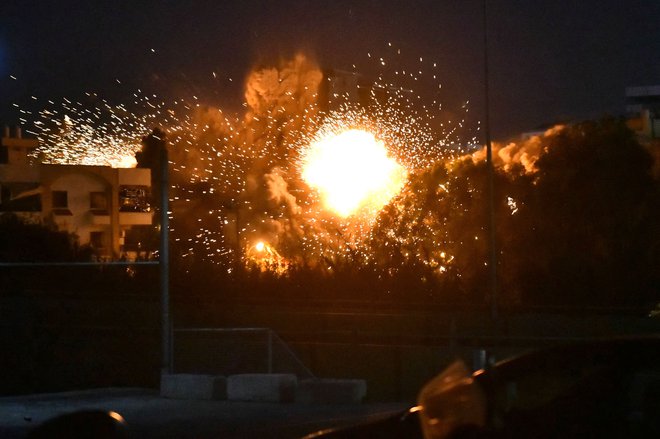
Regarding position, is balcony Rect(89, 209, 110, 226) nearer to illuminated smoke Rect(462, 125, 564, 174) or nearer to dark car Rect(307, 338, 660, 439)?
illuminated smoke Rect(462, 125, 564, 174)

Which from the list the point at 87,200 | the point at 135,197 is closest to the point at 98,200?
the point at 87,200

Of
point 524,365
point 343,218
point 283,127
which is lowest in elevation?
point 524,365

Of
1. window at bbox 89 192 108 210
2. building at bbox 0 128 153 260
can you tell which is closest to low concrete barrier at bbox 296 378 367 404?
building at bbox 0 128 153 260

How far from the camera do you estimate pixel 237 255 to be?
53844 millimetres

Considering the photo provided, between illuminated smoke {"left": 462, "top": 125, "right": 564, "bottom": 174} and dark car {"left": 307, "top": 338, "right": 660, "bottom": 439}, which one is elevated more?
illuminated smoke {"left": 462, "top": 125, "right": 564, "bottom": 174}

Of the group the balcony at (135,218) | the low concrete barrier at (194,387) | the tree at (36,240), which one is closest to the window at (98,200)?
the balcony at (135,218)

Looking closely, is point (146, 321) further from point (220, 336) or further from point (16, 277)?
point (16, 277)

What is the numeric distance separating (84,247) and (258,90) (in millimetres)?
10892

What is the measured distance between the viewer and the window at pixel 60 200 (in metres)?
47.8

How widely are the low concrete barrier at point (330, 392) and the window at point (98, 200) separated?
2944 centimetres

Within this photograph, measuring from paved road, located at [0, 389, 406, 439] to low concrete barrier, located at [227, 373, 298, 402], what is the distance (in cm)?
35

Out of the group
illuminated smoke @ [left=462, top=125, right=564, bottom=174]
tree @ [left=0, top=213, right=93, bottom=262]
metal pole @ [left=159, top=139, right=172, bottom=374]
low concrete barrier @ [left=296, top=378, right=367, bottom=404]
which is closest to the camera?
low concrete barrier @ [left=296, top=378, right=367, bottom=404]

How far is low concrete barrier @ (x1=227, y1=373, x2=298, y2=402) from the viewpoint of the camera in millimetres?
19234

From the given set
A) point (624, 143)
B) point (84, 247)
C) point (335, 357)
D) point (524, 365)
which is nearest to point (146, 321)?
point (335, 357)
